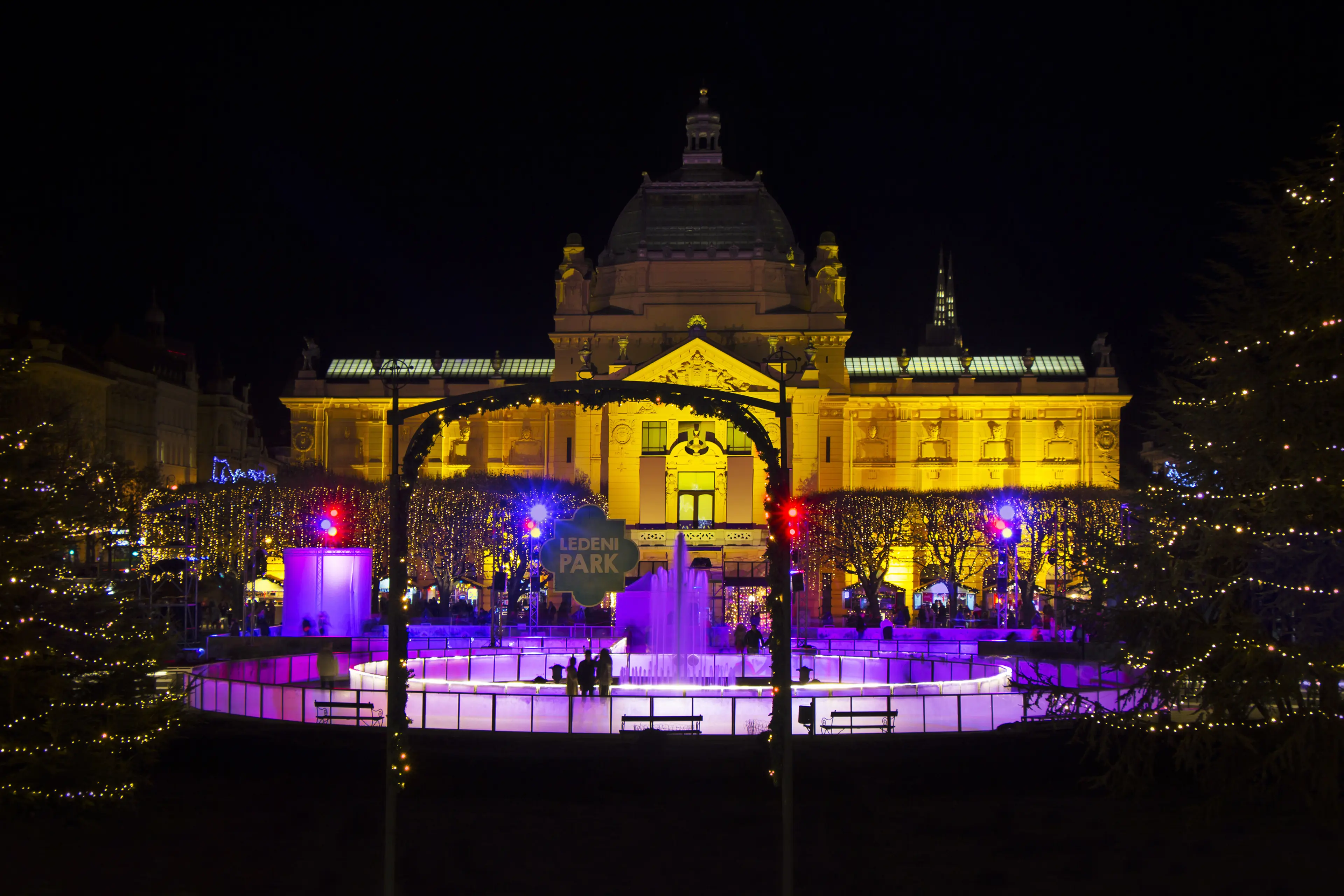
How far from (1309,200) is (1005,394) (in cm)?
9104

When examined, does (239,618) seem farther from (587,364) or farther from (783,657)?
(783,657)

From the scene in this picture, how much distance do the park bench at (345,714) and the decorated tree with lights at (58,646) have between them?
5335mm

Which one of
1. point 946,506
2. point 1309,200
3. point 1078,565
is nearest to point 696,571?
point 946,506

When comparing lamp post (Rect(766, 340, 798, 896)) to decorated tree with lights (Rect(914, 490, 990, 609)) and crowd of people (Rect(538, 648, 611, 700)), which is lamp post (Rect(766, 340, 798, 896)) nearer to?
crowd of people (Rect(538, 648, 611, 700))

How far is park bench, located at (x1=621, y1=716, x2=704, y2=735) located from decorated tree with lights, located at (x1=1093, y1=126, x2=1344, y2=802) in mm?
6900

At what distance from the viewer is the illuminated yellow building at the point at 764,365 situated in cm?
10575

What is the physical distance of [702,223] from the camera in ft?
357

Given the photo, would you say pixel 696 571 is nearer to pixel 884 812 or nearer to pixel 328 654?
pixel 328 654

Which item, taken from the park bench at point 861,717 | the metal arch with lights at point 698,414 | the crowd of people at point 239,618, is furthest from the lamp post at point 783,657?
the crowd of people at point 239,618

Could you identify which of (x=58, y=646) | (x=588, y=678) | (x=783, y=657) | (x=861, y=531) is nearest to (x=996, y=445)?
(x=861, y=531)

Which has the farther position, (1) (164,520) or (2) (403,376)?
(2) (403,376)

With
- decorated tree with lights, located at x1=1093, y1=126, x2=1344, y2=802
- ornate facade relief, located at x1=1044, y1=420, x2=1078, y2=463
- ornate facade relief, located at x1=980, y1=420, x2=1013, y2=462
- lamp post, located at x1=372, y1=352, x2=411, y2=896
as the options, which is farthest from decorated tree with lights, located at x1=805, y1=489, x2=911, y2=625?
lamp post, located at x1=372, y1=352, x2=411, y2=896

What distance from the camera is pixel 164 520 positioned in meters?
66.1

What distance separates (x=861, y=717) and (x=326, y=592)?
94.3ft
